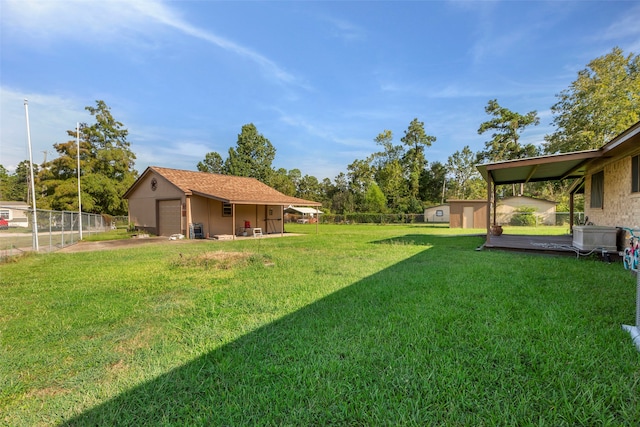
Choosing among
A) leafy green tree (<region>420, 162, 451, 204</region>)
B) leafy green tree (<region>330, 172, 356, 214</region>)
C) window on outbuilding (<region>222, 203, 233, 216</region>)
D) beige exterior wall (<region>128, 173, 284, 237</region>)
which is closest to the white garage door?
beige exterior wall (<region>128, 173, 284, 237</region>)

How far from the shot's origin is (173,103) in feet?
61.0

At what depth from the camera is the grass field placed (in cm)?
187

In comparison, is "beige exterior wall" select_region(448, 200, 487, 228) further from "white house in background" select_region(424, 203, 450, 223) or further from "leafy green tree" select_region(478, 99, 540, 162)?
"leafy green tree" select_region(478, 99, 540, 162)

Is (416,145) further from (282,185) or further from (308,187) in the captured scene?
(282,185)

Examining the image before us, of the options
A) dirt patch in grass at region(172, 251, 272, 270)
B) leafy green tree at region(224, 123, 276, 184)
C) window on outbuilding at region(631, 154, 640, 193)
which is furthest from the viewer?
leafy green tree at region(224, 123, 276, 184)

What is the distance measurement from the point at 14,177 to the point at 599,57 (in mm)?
85265

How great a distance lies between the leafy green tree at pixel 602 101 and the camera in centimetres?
2116

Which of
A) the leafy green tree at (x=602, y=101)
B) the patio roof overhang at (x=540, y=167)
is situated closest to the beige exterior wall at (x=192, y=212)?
the patio roof overhang at (x=540, y=167)

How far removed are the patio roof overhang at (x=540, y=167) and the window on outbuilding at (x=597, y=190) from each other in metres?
0.55

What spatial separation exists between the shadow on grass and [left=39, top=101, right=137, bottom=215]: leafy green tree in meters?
30.9

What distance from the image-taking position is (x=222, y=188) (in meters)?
18.3

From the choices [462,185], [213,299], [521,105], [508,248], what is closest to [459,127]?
[521,105]

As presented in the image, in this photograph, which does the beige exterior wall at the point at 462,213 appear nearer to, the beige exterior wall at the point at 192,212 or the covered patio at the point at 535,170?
the covered patio at the point at 535,170

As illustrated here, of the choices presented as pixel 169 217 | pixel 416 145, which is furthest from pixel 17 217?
pixel 416 145
